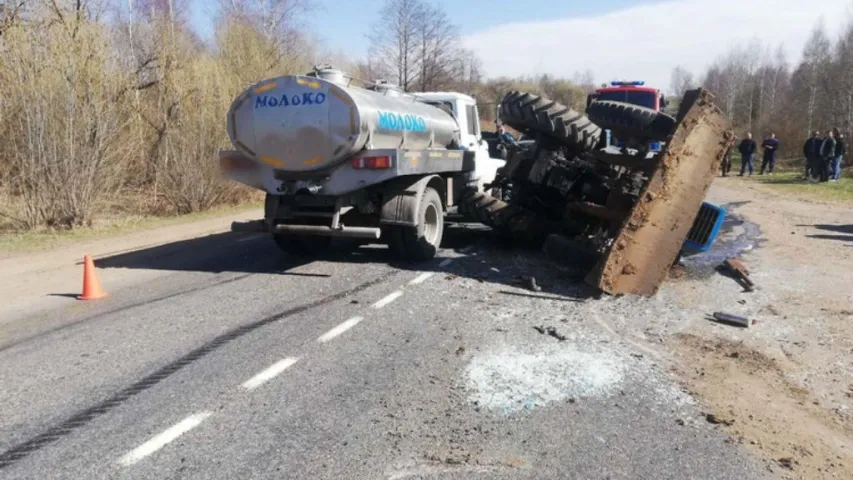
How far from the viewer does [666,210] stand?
→ 6746 mm

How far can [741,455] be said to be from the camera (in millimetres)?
3537

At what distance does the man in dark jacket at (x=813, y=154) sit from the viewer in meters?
22.6

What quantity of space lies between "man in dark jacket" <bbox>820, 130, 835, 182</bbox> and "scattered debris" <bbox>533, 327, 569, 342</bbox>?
20.3 metres

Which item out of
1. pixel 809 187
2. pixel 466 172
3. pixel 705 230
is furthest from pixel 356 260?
pixel 809 187

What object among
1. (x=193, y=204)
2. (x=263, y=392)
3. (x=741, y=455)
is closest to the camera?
(x=741, y=455)

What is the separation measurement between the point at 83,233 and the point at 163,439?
387 inches

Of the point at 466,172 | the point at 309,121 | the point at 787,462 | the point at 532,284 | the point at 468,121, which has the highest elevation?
the point at 468,121

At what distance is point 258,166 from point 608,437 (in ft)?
19.0

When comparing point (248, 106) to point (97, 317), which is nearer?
point (97, 317)

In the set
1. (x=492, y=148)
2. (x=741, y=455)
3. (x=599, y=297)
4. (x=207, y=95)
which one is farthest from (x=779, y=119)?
(x=741, y=455)

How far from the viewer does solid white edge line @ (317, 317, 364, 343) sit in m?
5.47

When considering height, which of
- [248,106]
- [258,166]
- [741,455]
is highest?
[248,106]

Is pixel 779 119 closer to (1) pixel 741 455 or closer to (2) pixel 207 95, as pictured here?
(2) pixel 207 95

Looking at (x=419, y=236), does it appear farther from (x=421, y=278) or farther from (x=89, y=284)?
(x=89, y=284)
